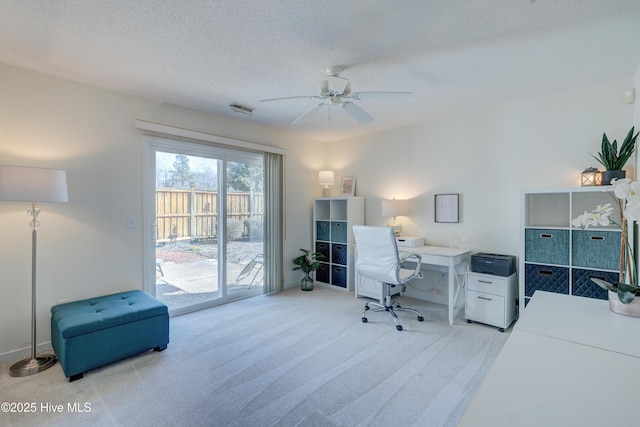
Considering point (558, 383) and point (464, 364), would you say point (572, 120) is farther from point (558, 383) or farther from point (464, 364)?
point (558, 383)

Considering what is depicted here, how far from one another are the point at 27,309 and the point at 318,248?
3.37 m

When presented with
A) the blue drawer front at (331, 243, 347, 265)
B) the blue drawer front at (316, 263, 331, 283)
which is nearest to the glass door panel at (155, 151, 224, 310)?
the blue drawer front at (316, 263, 331, 283)

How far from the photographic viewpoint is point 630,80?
2627 mm

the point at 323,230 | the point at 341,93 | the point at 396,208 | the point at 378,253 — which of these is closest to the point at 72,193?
the point at 341,93

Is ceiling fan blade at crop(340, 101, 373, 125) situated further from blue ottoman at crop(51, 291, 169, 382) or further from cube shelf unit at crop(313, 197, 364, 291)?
blue ottoman at crop(51, 291, 169, 382)

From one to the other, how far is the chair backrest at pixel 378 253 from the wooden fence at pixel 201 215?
1.65 m

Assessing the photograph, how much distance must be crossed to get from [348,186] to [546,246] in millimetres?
2735

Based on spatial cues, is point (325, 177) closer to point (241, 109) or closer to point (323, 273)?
point (323, 273)

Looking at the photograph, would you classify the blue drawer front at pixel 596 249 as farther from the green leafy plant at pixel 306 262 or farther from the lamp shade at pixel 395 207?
the green leafy plant at pixel 306 262

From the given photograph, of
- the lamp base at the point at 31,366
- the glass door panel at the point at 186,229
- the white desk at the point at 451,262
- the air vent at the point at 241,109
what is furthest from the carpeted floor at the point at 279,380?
the air vent at the point at 241,109

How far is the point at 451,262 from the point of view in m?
3.18

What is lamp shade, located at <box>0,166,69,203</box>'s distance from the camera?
82.7 inches

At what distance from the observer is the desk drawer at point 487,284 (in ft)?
9.70

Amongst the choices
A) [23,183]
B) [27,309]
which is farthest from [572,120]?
[27,309]
